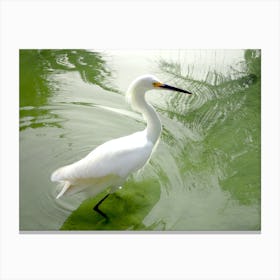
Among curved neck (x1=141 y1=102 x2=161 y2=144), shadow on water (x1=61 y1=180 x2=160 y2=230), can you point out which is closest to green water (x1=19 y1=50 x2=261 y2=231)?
shadow on water (x1=61 y1=180 x2=160 y2=230)

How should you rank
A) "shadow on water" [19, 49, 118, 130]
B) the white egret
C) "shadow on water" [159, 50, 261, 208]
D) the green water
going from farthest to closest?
"shadow on water" [19, 49, 118, 130], "shadow on water" [159, 50, 261, 208], the green water, the white egret

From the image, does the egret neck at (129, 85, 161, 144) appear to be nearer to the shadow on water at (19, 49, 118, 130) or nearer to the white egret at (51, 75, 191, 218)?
the white egret at (51, 75, 191, 218)

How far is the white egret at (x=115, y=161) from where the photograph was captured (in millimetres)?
2896

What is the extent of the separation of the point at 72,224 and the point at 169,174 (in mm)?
711

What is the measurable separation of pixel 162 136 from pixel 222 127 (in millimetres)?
417

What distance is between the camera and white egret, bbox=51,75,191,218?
2.90m

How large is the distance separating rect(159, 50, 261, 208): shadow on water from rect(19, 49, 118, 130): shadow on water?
0.48 meters

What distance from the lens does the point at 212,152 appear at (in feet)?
11.1

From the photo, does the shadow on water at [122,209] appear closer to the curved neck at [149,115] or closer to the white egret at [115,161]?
the white egret at [115,161]

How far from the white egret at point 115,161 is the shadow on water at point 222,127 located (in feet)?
1.24

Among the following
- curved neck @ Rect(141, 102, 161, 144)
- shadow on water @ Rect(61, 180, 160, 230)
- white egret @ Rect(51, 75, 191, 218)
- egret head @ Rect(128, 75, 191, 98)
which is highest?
egret head @ Rect(128, 75, 191, 98)

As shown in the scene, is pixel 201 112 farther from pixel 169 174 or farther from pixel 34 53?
pixel 34 53

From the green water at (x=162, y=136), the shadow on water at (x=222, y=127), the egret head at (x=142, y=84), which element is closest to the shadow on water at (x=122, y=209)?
the green water at (x=162, y=136)

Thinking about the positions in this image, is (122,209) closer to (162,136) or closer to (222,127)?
(162,136)
